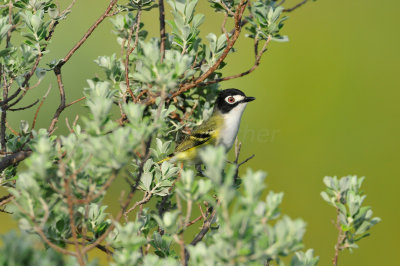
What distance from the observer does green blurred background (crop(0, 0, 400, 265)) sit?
871cm

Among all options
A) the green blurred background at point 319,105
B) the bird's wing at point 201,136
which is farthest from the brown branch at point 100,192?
the green blurred background at point 319,105

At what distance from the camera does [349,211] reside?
351 cm

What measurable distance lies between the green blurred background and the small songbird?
2394 millimetres

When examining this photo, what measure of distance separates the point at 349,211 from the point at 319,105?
6.89m

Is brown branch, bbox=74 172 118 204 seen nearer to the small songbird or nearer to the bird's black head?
the small songbird

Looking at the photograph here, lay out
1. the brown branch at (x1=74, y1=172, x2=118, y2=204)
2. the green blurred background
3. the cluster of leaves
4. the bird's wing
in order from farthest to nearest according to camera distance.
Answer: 1. the green blurred background
2. the bird's wing
3. the cluster of leaves
4. the brown branch at (x1=74, y1=172, x2=118, y2=204)

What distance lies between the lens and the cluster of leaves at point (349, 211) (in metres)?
3.45

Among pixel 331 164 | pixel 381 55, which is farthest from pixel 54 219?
pixel 381 55

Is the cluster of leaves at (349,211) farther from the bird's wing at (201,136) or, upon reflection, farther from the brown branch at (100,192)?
the bird's wing at (201,136)

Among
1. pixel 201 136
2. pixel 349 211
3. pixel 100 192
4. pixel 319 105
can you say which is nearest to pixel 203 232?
pixel 349 211

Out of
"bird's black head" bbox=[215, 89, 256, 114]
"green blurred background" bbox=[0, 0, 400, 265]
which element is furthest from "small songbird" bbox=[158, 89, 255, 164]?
"green blurred background" bbox=[0, 0, 400, 265]

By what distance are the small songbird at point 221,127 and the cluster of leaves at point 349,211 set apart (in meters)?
2.88

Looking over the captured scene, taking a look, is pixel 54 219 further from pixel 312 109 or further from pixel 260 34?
pixel 312 109

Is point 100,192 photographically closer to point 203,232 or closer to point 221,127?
point 203,232
